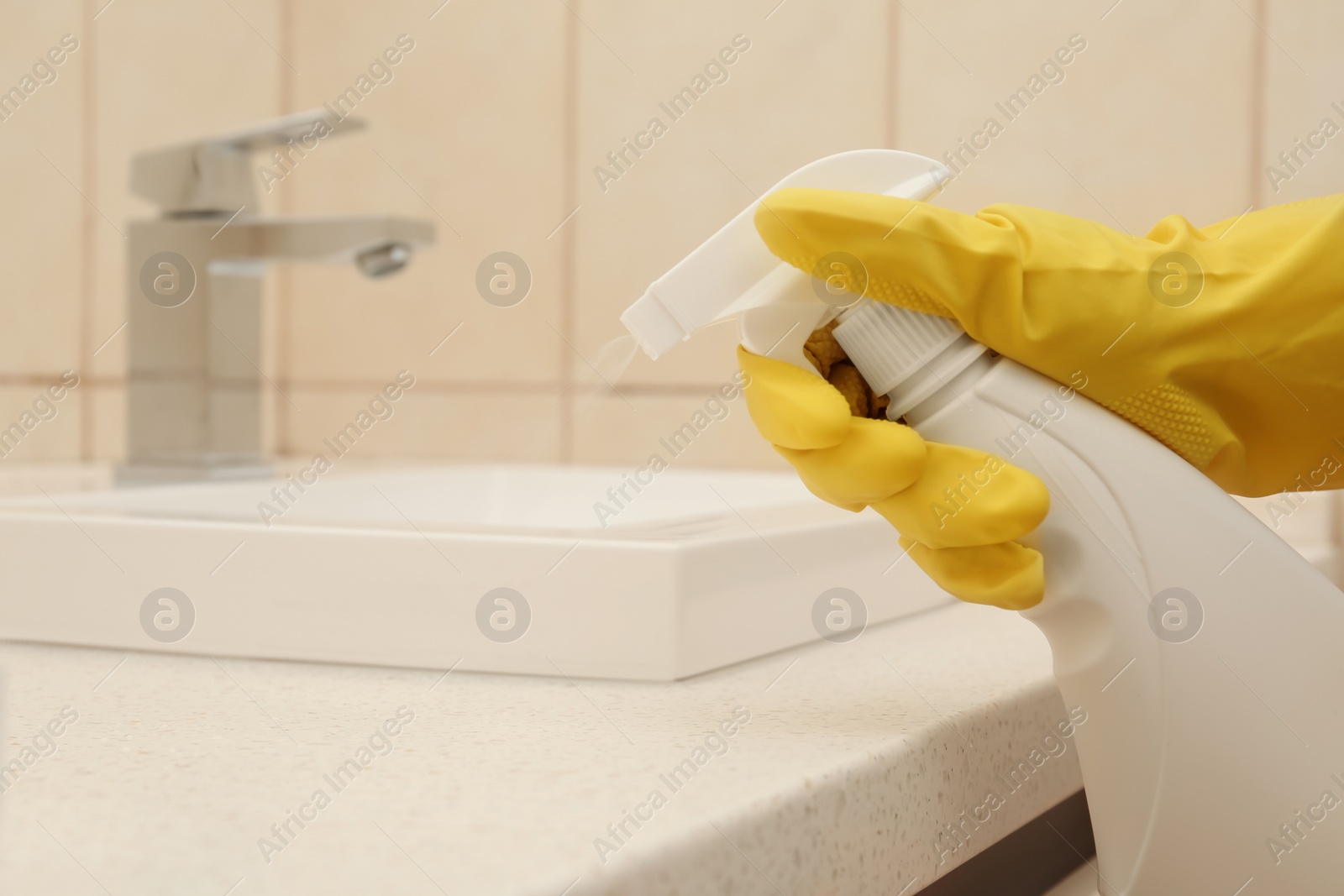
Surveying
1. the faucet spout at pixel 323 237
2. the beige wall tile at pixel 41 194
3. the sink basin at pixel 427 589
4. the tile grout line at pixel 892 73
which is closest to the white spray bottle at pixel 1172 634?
the sink basin at pixel 427 589

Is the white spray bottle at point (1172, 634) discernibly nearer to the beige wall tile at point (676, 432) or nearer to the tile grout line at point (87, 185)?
the beige wall tile at point (676, 432)

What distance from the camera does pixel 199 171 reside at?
28.9 inches

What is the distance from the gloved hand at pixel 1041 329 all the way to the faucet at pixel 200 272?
48 centimetres

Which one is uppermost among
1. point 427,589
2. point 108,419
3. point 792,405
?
point 792,405

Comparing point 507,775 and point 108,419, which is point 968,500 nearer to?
point 507,775

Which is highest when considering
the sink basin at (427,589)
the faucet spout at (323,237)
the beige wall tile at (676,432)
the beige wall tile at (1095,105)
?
the beige wall tile at (1095,105)

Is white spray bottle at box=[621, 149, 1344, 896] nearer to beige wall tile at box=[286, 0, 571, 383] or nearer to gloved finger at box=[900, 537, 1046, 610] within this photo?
gloved finger at box=[900, 537, 1046, 610]

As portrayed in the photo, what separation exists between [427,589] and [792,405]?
179 millimetres

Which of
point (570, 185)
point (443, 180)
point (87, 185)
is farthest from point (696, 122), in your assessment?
point (87, 185)

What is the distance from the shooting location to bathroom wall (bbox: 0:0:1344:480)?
2.46 ft

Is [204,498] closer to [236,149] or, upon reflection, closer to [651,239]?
[236,149]

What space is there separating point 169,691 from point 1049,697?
0.97ft

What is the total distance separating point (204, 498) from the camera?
0.63 meters

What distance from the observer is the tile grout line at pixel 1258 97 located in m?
0.73
